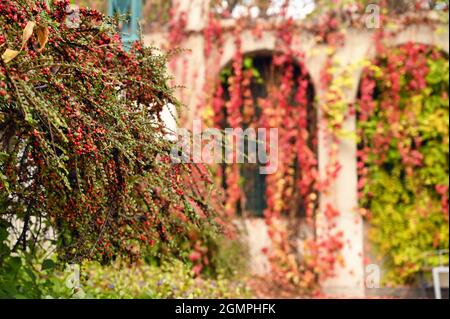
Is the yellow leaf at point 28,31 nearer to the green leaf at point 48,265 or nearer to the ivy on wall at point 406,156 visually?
the green leaf at point 48,265

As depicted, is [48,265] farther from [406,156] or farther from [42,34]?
[406,156]

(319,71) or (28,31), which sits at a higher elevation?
(319,71)

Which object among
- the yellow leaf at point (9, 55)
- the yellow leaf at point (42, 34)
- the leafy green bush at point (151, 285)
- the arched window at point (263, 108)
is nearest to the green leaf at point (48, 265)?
the leafy green bush at point (151, 285)

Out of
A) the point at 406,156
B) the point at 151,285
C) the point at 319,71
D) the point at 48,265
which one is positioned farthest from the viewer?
the point at 319,71

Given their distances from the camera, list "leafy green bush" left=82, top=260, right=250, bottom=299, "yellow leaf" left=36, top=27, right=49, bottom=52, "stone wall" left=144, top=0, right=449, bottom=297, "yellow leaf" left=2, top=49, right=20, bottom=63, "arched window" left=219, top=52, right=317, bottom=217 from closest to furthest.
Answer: "yellow leaf" left=2, top=49, right=20, bottom=63 → "yellow leaf" left=36, top=27, right=49, bottom=52 → "leafy green bush" left=82, top=260, right=250, bottom=299 → "stone wall" left=144, top=0, right=449, bottom=297 → "arched window" left=219, top=52, right=317, bottom=217

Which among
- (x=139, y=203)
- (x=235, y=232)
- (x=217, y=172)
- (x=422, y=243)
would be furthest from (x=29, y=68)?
(x=422, y=243)

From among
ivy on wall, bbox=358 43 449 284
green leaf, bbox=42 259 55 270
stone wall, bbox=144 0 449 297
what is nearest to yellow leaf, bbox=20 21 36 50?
green leaf, bbox=42 259 55 270

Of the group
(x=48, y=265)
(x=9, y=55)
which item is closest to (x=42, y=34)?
(x=9, y=55)

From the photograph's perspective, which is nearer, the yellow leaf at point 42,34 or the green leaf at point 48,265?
the yellow leaf at point 42,34

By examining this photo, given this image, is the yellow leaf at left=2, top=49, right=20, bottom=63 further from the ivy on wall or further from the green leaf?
the ivy on wall

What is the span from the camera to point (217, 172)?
27.1 ft

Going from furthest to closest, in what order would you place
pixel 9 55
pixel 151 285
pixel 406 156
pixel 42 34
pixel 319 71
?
pixel 319 71 < pixel 406 156 < pixel 151 285 < pixel 42 34 < pixel 9 55

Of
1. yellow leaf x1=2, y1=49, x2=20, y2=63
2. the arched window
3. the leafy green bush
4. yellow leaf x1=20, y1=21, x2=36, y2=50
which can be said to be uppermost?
the arched window
